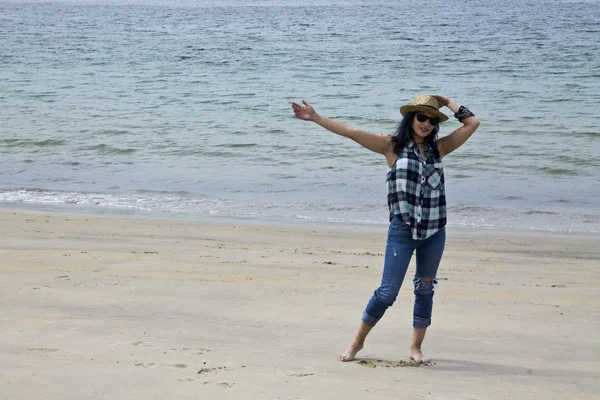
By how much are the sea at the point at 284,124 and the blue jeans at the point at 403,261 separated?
601 centimetres

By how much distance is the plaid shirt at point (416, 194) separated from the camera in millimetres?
4672

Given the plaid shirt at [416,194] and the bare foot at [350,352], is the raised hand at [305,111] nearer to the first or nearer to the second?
the plaid shirt at [416,194]

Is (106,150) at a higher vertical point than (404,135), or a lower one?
lower

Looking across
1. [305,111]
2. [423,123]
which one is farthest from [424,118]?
[305,111]

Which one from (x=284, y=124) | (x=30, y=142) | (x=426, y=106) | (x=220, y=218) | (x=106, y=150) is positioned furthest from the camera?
(x=284, y=124)

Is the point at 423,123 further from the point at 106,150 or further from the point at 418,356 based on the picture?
the point at 106,150

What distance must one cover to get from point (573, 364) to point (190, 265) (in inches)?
152

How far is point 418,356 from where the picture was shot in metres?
5.03

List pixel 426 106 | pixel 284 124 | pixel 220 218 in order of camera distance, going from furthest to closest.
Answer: pixel 284 124, pixel 220 218, pixel 426 106

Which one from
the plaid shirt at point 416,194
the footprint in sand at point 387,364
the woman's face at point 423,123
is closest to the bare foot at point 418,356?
the footprint in sand at point 387,364

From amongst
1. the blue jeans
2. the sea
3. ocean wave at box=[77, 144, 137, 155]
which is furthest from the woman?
ocean wave at box=[77, 144, 137, 155]

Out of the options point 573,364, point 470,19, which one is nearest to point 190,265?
point 573,364

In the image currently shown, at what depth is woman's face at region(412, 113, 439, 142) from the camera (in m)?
4.70

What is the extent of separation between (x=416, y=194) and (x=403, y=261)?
0.41 m
